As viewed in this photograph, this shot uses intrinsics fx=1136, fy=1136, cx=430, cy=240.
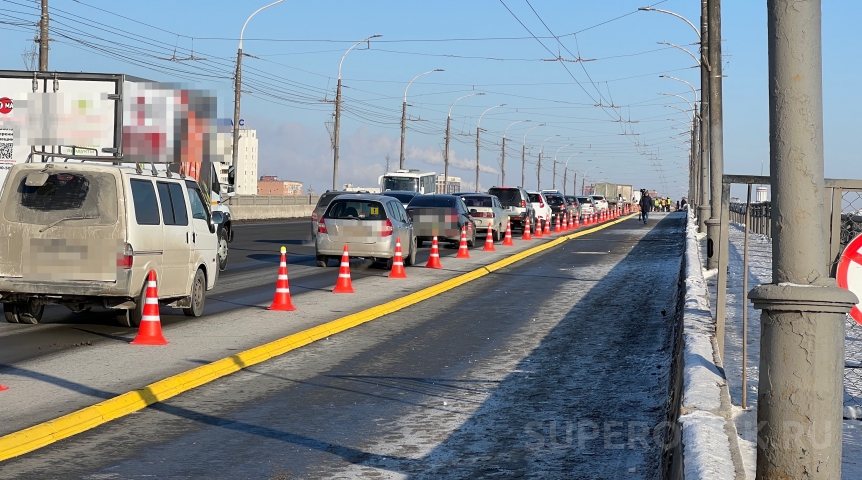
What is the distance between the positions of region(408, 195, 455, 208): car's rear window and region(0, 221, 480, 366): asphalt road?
4.33ft

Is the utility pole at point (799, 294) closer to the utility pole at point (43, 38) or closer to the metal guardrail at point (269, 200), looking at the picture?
the utility pole at point (43, 38)

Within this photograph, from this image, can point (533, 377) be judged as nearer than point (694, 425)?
No

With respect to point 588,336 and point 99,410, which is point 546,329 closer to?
point 588,336

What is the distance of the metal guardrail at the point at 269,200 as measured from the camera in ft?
183

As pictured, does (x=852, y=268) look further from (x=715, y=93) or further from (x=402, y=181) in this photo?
(x=402, y=181)

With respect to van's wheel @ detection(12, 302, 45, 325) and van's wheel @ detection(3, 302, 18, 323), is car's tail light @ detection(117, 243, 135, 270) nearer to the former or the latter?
van's wheel @ detection(12, 302, 45, 325)

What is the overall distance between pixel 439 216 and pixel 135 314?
19.4 metres

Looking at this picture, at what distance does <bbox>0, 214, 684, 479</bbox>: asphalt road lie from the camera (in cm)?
668

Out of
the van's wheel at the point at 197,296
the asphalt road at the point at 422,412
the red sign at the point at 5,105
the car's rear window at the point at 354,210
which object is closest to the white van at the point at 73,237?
the van's wheel at the point at 197,296

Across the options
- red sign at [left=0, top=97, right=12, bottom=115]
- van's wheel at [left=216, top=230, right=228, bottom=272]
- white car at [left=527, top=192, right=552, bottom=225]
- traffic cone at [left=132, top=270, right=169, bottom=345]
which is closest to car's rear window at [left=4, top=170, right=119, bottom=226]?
traffic cone at [left=132, top=270, right=169, bottom=345]

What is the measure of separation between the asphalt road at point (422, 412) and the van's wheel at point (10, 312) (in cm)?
359

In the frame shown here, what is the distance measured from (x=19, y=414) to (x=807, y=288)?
5.74 meters

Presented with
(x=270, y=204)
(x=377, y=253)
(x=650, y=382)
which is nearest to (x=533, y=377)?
(x=650, y=382)

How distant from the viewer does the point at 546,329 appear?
13.8 meters
